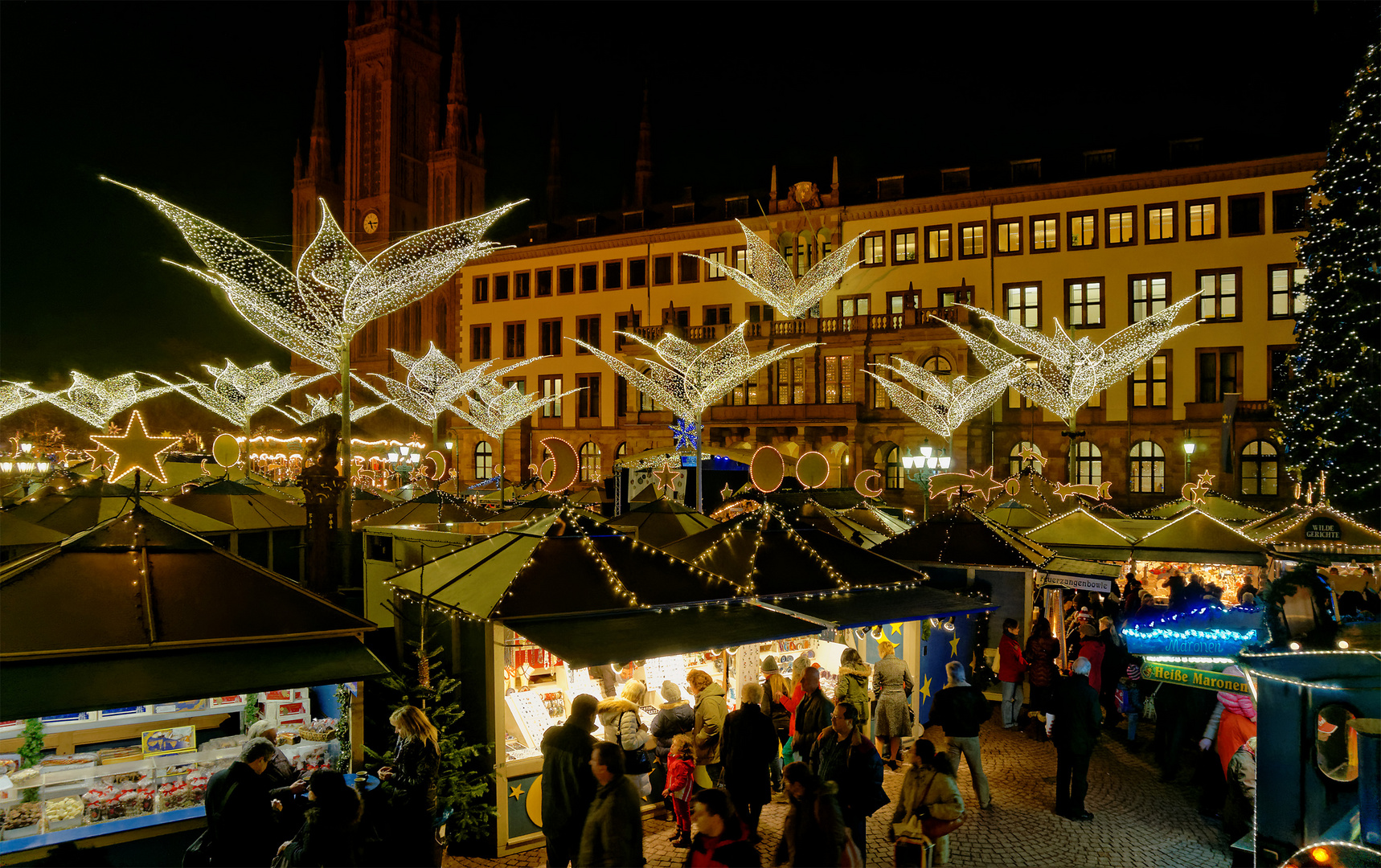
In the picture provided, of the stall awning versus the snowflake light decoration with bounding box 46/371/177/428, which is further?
the snowflake light decoration with bounding box 46/371/177/428

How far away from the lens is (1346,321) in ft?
53.4

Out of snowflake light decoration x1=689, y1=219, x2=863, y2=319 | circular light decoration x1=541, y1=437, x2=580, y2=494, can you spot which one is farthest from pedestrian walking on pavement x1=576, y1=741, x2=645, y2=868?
snowflake light decoration x1=689, y1=219, x2=863, y2=319

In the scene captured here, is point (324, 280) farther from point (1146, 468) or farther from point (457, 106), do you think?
point (457, 106)

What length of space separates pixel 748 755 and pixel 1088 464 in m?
33.1

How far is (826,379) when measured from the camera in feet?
124

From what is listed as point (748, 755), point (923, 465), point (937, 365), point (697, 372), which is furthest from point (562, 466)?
point (937, 365)

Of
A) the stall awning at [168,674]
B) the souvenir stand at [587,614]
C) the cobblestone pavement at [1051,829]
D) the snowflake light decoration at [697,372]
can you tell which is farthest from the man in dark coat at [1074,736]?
the snowflake light decoration at [697,372]

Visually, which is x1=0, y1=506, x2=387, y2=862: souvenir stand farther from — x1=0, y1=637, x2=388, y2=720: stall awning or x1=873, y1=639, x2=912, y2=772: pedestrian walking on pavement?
x1=873, y1=639, x2=912, y2=772: pedestrian walking on pavement

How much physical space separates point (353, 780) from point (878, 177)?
39.0m

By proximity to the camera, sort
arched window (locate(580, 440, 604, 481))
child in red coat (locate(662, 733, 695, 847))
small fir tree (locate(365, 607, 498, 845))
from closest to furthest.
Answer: small fir tree (locate(365, 607, 498, 845))
child in red coat (locate(662, 733, 695, 847))
arched window (locate(580, 440, 604, 481))

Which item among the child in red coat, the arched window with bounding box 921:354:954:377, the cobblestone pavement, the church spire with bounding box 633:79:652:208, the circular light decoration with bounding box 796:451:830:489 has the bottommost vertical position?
the cobblestone pavement

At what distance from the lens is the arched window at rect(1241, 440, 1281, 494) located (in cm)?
3250

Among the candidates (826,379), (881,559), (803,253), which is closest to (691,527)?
(881,559)

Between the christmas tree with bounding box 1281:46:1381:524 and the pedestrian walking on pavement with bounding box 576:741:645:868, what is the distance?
1679cm
